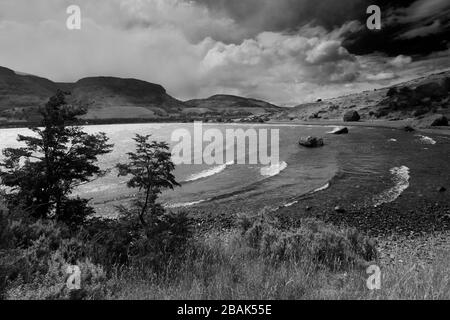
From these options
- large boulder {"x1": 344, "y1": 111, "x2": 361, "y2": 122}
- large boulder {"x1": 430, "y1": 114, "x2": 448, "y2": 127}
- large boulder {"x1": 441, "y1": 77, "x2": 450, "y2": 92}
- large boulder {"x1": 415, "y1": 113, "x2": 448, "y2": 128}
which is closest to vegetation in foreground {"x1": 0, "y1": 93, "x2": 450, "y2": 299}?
large boulder {"x1": 415, "y1": 113, "x2": 448, "y2": 128}

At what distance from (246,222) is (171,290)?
8.86m

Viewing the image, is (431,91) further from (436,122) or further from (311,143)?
(311,143)

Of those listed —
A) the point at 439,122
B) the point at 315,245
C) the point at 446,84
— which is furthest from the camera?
the point at 446,84

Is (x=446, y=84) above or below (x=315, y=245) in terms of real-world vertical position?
above

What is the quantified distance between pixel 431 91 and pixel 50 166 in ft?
410

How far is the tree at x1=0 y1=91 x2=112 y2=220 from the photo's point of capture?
38.4 ft

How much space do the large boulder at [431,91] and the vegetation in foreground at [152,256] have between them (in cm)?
11425

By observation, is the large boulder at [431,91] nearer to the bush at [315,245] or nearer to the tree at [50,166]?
the bush at [315,245]

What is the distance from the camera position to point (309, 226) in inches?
485

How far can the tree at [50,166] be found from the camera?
1171 cm

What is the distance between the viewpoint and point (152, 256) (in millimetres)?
6852

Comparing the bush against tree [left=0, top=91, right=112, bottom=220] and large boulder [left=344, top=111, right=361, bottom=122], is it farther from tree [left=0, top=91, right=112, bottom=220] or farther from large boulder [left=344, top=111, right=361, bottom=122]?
large boulder [left=344, top=111, right=361, bottom=122]

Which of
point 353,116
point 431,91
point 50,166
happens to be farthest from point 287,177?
point 431,91
